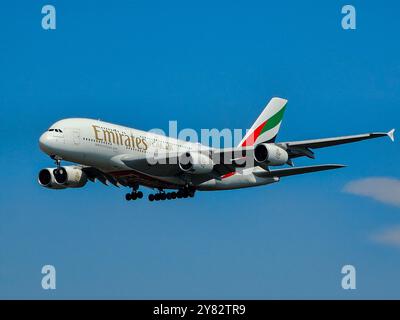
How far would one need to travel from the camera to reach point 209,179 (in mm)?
72812

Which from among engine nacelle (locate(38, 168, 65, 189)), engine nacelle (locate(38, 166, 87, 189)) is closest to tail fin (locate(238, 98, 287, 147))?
engine nacelle (locate(38, 166, 87, 189))

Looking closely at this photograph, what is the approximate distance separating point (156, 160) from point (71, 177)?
7.64m

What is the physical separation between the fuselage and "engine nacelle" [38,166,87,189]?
15.0ft

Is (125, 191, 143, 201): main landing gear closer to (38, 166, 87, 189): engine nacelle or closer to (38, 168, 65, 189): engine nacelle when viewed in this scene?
(38, 166, 87, 189): engine nacelle

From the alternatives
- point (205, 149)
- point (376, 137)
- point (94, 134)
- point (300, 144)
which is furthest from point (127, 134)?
point (376, 137)

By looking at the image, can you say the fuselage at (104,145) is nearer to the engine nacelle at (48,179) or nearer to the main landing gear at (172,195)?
the main landing gear at (172,195)

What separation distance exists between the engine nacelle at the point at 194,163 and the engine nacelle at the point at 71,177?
8377 mm

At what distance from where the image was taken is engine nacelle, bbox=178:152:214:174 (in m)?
69.4

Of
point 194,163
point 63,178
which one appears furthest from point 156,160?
point 63,178

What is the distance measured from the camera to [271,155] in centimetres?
6700

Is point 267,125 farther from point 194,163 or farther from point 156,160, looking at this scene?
point 156,160

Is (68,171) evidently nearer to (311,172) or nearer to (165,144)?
(165,144)

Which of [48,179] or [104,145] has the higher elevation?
[104,145]
